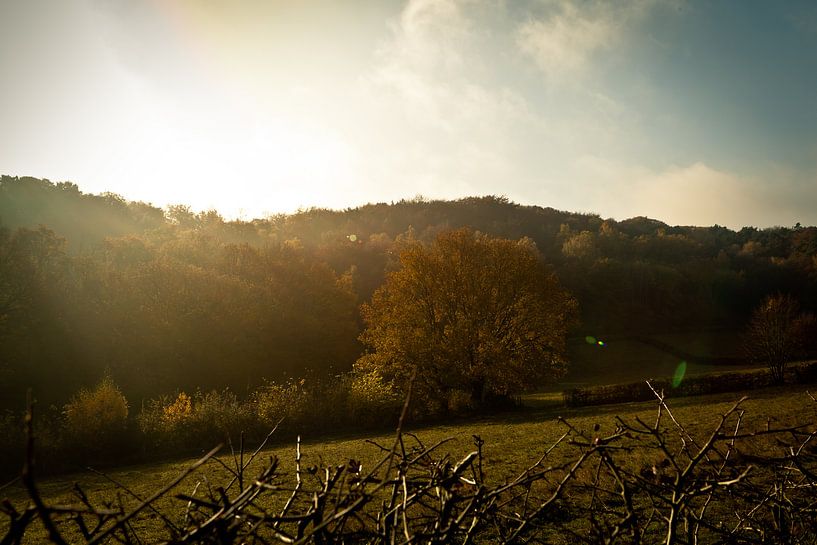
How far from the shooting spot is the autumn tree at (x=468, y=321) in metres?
31.0

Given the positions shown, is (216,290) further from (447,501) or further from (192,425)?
(447,501)

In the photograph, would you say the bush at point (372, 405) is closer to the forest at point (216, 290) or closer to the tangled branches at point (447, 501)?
the forest at point (216, 290)

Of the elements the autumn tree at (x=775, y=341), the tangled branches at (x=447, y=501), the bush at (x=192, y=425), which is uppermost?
the tangled branches at (x=447, y=501)

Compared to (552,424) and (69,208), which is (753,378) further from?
(69,208)

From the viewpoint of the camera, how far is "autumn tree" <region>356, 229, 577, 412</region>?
31.0 m

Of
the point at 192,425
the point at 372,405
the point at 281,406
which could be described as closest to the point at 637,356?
the point at 372,405

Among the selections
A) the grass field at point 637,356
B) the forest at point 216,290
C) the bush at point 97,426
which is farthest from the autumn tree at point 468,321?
the grass field at point 637,356

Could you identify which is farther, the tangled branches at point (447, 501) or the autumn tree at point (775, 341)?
the autumn tree at point (775, 341)

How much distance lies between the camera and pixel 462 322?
102 ft

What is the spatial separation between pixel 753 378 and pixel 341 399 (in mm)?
31962

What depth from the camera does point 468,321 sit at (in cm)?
3134

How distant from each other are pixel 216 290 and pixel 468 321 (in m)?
25.3

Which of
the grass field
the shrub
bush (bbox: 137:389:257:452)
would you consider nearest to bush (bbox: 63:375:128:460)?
bush (bbox: 137:389:257:452)

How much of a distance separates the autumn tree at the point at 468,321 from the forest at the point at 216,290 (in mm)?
3535
